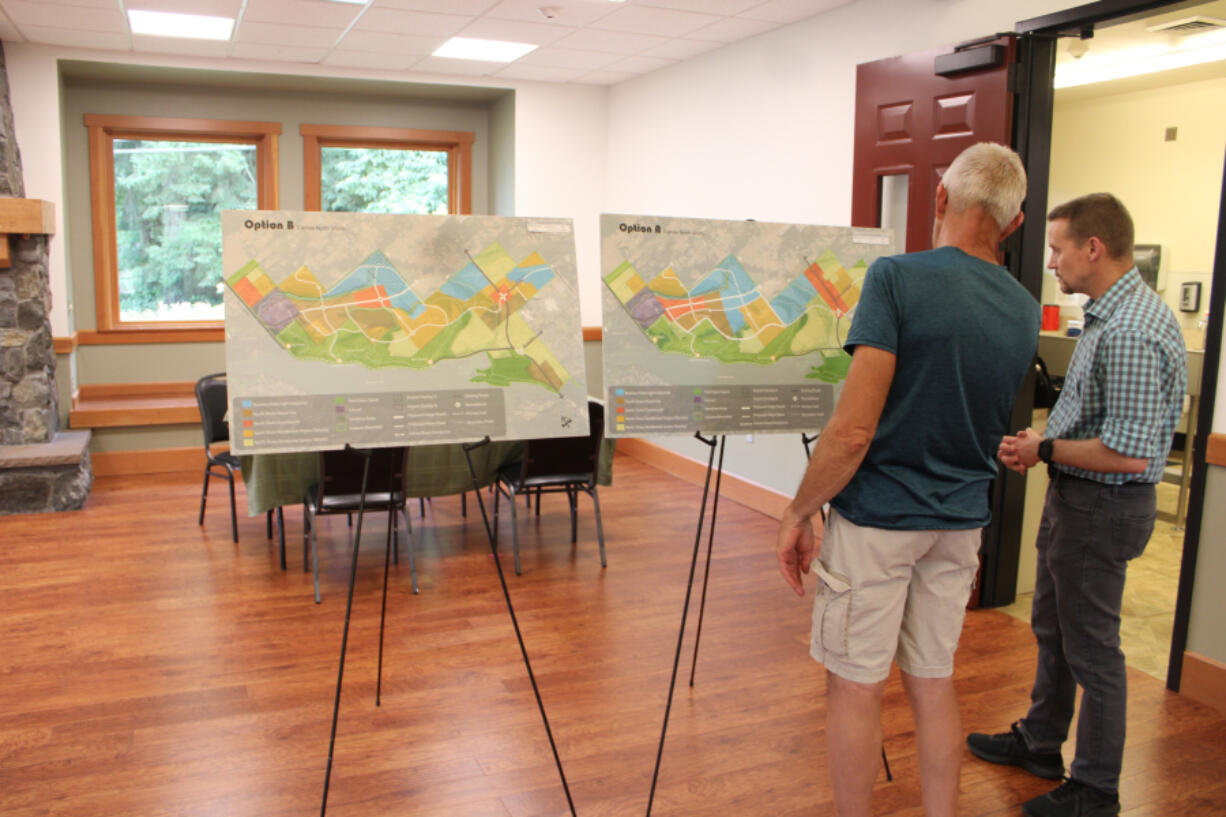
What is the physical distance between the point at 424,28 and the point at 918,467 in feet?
14.9

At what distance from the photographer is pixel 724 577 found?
14.6 feet

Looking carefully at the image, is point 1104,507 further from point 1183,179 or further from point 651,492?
point 1183,179

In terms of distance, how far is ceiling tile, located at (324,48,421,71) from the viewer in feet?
20.2

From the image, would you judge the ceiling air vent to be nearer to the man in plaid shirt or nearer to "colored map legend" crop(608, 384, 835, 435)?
the man in plaid shirt

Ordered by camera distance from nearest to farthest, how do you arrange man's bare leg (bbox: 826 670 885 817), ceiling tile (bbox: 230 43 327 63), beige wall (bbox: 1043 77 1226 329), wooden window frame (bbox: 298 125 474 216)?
man's bare leg (bbox: 826 670 885 817)
ceiling tile (bbox: 230 43 327 63)
beige wall (bbox: 1043 77 1226 329)
wooden window frame (bbox: 298 125 474 216)

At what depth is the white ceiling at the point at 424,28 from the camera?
4.93 m

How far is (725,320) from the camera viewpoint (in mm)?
2605

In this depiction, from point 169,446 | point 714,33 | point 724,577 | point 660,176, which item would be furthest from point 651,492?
point 169,446

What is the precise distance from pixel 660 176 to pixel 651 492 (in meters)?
2.24

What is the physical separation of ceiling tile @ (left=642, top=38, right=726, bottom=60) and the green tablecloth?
253 centimetres

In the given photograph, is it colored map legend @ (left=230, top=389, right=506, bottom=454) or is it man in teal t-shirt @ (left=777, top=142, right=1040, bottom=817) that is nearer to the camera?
man in teal t-shirt @ (left=777, top=142, right=1040, bottom=817)

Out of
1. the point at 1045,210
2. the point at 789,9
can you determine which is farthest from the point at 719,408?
the point at 789,9

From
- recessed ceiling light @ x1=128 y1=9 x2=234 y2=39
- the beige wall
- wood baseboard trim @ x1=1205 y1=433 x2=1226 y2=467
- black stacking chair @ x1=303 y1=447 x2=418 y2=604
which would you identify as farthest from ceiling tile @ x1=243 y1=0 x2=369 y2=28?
the beige wall

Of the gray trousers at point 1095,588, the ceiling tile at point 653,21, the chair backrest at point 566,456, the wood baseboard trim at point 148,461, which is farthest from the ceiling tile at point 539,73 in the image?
the gray trousers at point 1095,588
